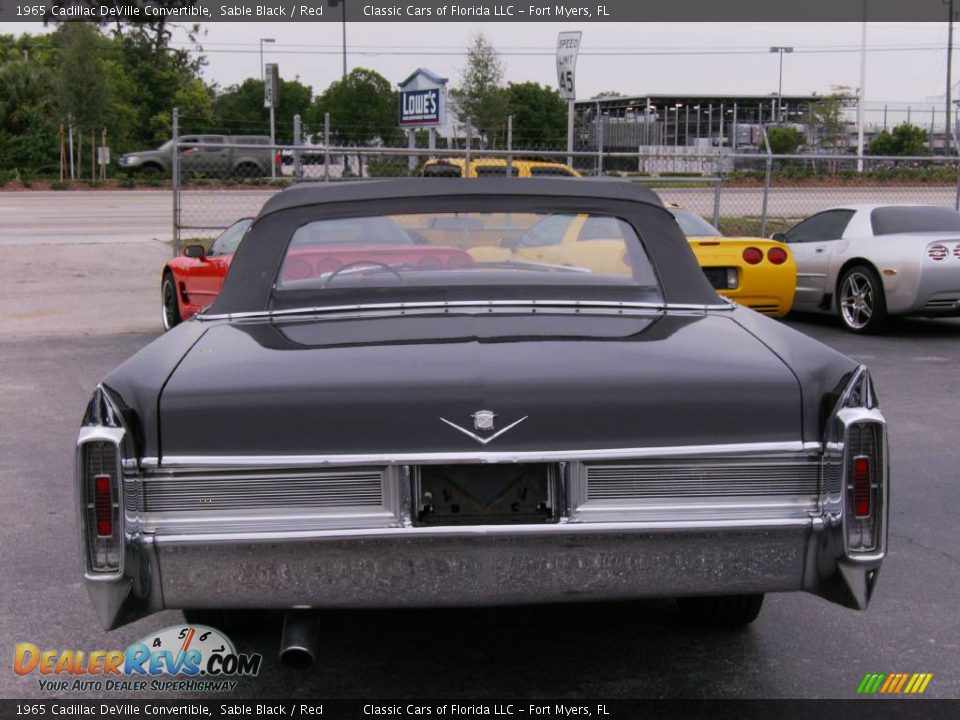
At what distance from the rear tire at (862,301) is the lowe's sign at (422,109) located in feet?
59.1

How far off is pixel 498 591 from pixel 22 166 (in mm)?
47058

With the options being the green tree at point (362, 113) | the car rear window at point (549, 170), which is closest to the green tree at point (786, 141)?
the green tree at point (362, 113)

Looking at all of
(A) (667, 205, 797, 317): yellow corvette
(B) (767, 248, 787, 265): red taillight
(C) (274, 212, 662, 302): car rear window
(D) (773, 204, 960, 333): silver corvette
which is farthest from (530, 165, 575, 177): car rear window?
(C) (274, 212, 662, 302): car rear window

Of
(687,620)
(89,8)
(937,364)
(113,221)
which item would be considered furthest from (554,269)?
(89,8)

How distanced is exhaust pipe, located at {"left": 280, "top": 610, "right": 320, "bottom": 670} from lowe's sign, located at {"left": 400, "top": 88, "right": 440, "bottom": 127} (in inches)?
1046

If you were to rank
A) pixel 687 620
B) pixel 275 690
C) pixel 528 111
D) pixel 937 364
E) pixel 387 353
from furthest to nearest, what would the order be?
pixel 528 111, pixel 937 364, pixel 687 620, pixel 275 690, pixel 387 353

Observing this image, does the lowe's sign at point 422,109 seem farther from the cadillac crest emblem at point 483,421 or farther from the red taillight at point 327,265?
the cadillac crest emblem at point 483,421

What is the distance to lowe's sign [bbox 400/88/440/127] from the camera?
29.2 meters

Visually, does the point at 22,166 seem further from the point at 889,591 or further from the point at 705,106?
the point at 705,106

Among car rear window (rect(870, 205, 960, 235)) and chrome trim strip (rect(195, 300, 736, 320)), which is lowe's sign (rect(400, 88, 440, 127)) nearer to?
car rear window (rect(870, 205, 960, 235))

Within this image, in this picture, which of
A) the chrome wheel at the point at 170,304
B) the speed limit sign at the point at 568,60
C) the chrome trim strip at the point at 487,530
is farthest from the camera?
the speed limit sign at the point at 568,60

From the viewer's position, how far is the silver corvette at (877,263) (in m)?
11.4

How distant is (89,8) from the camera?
6328 centimetres

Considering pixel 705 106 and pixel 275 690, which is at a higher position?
pixel 705 106
